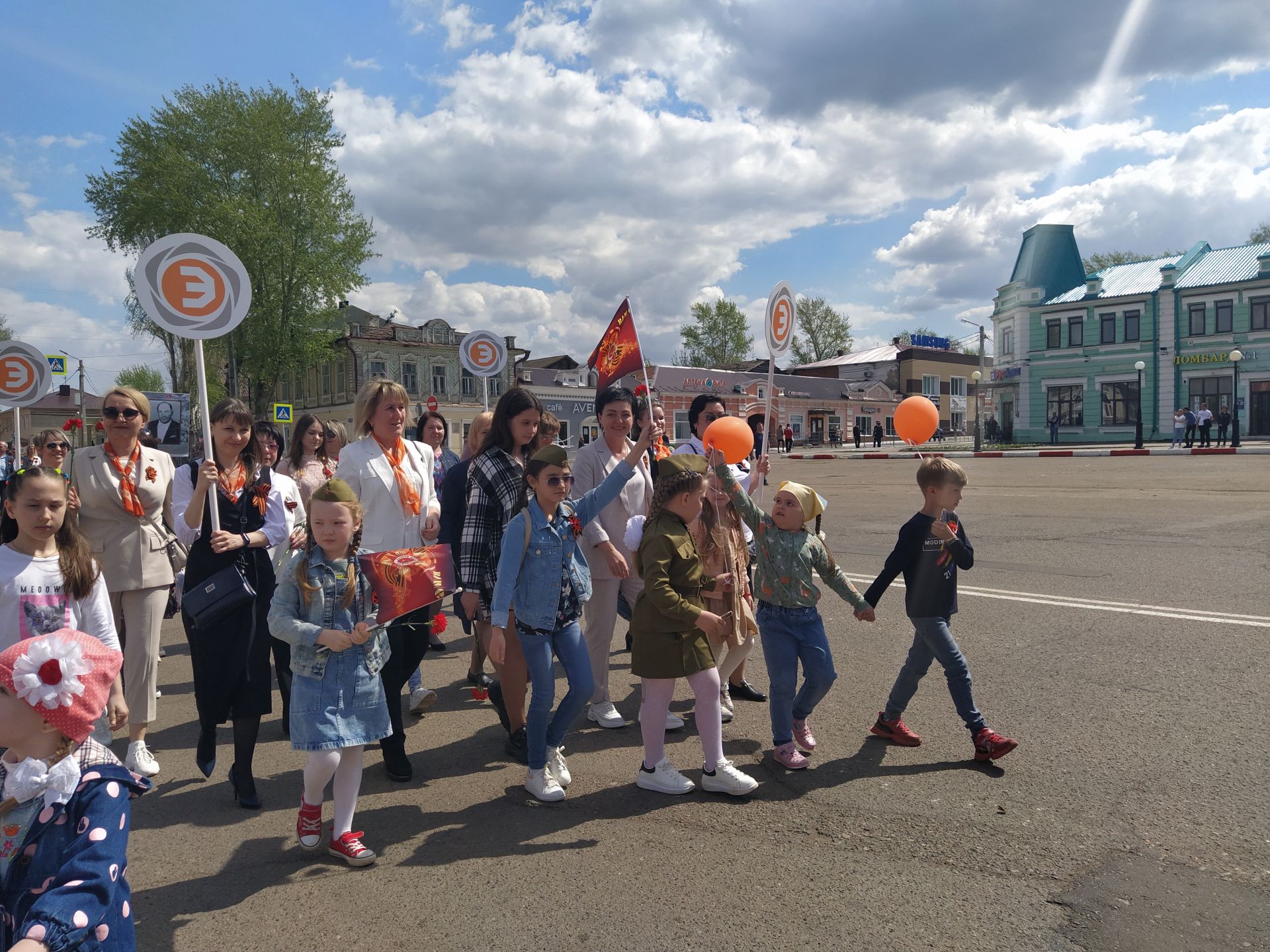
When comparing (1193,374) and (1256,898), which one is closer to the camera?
(1256,898)

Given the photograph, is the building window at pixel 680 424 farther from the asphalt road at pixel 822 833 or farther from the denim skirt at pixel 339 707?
the denim skirt at pixel 339 707

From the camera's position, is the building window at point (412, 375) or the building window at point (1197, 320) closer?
the building window at point (1197, 320)

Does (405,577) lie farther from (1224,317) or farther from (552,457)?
Result: (1224,317)

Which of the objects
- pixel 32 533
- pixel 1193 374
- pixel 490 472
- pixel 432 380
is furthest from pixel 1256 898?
pixel 432 380

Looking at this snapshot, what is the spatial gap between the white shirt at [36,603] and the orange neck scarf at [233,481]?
0.94m

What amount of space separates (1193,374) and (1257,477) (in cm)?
2904

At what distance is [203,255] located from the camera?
482cm

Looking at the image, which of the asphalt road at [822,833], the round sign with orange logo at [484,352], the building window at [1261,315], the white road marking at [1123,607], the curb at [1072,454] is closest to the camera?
the asphalt road at [822,833]

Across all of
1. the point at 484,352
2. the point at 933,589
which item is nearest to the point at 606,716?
the point at 933,589

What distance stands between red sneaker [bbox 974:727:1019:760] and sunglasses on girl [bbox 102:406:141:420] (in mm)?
4729

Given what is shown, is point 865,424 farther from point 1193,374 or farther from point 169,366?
point 169,366

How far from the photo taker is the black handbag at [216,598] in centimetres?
397

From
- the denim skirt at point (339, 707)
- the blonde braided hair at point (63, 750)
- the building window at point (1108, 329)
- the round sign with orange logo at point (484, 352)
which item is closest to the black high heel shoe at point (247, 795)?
the denim skirt at point (339, 707)

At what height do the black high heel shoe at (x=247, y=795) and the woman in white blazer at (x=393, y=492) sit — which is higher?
the woman in white blazer at (x=393, y=492)
